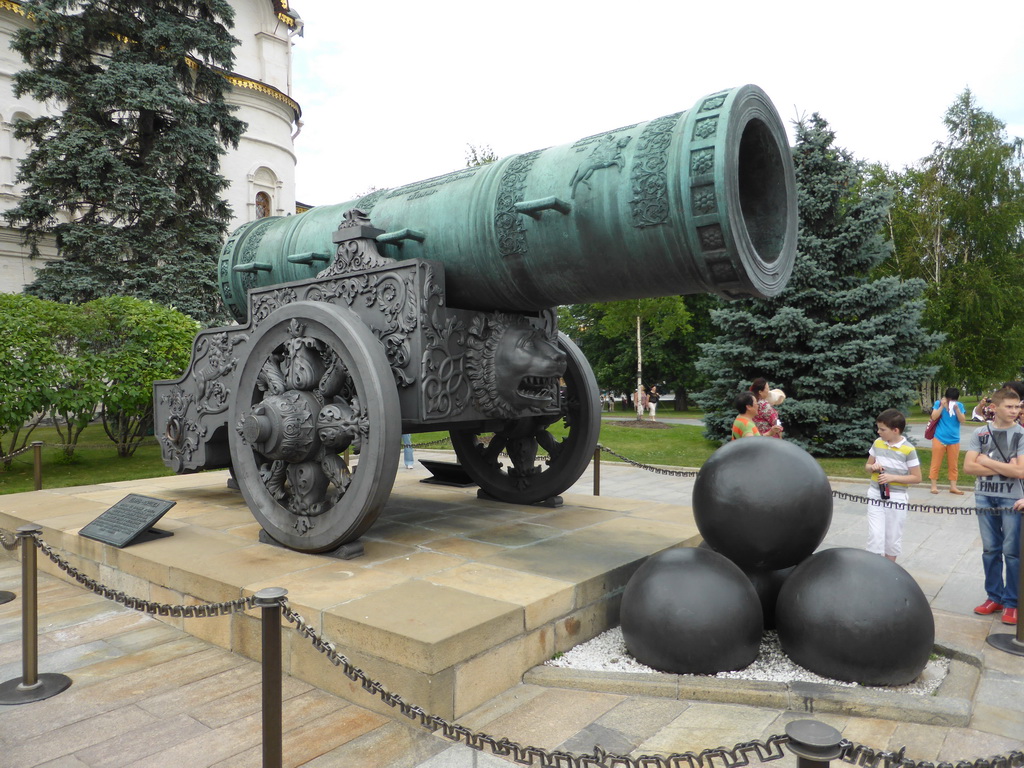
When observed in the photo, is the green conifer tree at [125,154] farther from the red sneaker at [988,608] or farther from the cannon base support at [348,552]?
the red sneaker at [988,608]

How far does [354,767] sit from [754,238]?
294cm

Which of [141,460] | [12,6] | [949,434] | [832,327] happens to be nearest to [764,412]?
[949,434]

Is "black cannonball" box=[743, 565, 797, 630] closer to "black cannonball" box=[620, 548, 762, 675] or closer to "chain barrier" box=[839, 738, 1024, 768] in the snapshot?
"black cannonball" box=[620, 548, 762, 675]

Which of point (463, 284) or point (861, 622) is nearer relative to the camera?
point (861, 622)

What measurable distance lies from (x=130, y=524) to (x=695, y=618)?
362 cm

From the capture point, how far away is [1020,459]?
4.01m

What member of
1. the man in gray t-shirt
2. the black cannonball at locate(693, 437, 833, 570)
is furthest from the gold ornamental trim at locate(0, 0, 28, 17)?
the man in gray t-shirt

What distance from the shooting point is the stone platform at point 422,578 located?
2924mm

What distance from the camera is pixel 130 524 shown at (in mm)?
4668

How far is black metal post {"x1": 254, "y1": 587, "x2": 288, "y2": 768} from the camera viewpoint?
216 cm

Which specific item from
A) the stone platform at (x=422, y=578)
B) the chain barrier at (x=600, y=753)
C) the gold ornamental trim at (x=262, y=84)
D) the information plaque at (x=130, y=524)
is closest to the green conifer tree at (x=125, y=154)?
the gold ornamental trim at (x=262, y=84)

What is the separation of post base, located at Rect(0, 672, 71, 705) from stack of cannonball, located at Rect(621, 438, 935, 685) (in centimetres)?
254

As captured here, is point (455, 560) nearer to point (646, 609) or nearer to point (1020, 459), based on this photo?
point (646, 609)

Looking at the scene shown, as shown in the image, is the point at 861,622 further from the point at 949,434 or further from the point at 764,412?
the point at 949,434
